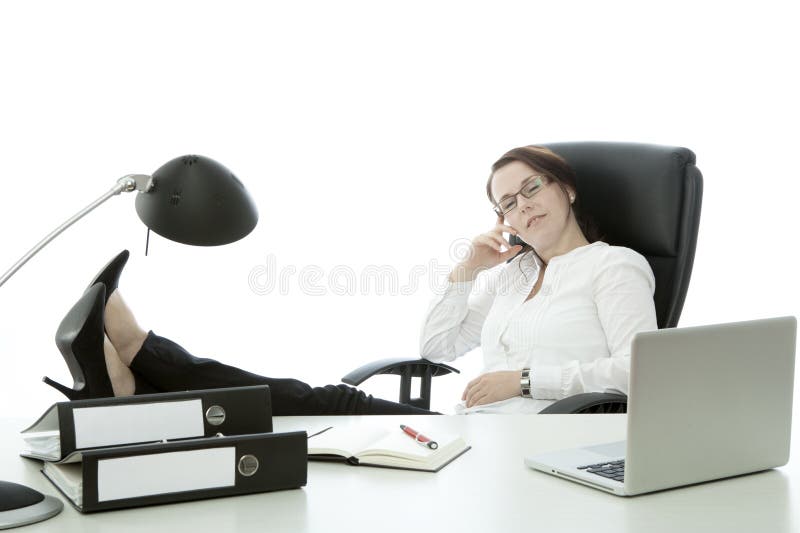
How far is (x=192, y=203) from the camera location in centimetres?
124

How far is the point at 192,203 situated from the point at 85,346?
0.61 metres

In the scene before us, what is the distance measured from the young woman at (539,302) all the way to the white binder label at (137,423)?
115 cm

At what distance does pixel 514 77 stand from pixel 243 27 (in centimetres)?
121

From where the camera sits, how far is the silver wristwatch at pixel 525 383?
2178mm

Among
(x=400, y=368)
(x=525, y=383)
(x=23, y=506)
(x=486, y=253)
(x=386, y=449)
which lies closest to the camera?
(x=23, y=506)

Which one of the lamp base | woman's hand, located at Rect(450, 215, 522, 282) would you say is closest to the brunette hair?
woman's hand, located at Rect(450, 215, 522, 282)

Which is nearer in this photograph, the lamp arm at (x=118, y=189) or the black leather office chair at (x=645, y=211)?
the lamp arm at (x=118, y=189)

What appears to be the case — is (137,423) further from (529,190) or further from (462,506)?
(529,190)

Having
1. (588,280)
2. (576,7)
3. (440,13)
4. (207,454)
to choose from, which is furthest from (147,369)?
(576,7)

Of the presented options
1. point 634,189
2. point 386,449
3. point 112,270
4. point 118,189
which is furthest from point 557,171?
point 118,189

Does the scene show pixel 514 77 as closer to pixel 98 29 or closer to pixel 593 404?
pixel 98 29

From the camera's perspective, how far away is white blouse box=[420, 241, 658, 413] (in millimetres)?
2158

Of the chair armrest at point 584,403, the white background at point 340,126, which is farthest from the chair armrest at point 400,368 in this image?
the white background at point 340,126

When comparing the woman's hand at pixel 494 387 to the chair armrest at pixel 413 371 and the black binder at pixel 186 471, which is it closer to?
the chair armrest at pixel 413 371
